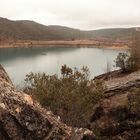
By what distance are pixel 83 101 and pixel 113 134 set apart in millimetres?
4800

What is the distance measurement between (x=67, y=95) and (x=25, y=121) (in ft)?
54.7

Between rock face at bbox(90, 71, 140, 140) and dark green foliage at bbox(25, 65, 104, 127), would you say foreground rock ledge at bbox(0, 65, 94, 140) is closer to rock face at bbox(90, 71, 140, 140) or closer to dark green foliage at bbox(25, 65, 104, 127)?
dark green foliage at bbox(25, 65, 104, 127)

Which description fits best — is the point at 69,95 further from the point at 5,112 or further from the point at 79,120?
the point at 5,112

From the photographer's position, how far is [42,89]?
98.8 feet

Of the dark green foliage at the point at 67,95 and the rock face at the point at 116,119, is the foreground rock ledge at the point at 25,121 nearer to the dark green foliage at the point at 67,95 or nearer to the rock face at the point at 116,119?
the dark green foliage at the point at 67,95

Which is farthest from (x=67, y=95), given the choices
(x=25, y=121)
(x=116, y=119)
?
(x=25, y=121)

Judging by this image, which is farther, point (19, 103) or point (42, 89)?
point (42, 89)

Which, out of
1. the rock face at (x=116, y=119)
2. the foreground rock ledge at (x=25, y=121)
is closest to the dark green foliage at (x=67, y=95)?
the rock face at (x=116, y=119)

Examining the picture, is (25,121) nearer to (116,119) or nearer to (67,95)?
(67,95)

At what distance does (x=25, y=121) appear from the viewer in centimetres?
1260

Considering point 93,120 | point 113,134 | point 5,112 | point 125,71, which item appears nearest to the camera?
point 5,112

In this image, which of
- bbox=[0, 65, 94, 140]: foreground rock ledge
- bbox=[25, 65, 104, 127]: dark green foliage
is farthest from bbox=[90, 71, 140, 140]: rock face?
bbox=[0, 65, 94, 140]: foreground rock ledge

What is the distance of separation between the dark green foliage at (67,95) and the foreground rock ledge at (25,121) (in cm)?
1546

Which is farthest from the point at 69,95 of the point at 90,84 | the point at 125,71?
the point at 125,71
